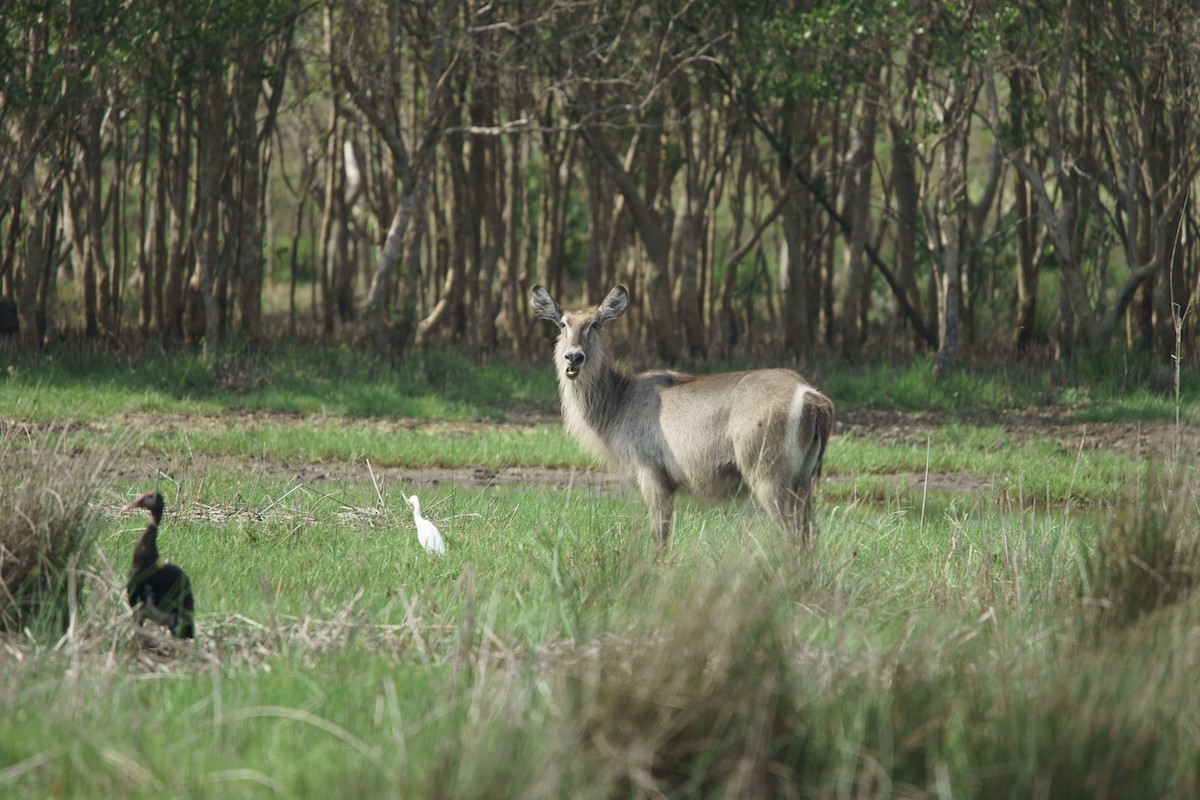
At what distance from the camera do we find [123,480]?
8.00 m

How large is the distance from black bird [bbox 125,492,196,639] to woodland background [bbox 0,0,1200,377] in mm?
7805

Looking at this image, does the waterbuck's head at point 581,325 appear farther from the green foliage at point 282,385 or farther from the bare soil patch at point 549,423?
the green foliage at point 282,385

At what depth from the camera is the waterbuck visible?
6.16 meters

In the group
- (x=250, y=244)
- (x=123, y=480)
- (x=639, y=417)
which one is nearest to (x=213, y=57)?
(x=250, y=244)

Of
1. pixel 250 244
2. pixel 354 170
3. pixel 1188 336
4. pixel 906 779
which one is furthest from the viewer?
pixel 354 170

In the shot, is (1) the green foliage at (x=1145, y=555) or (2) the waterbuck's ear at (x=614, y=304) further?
(2) the waterbuck's ear at (x=614, y=304)

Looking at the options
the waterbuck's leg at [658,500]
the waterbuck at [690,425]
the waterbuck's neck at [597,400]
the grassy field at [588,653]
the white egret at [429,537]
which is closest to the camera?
the grassy field at [588,653]

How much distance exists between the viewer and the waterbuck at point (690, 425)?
6.16 m

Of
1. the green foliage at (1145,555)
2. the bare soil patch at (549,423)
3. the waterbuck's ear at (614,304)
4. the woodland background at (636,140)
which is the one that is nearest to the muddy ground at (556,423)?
the bare soil patch at (549,423)

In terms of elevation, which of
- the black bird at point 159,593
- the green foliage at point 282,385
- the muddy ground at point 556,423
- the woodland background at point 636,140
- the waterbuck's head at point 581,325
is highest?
the woodland background at point 636,140

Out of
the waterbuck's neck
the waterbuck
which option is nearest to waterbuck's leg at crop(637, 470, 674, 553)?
the waterbuck

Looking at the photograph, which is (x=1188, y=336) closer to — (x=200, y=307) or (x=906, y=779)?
(x=200, y=307)

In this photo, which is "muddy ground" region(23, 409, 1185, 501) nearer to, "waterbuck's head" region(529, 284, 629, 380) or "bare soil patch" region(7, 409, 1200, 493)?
"bare soil patch" region(7, 409, 1200, 493)

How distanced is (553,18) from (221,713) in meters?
10.3
